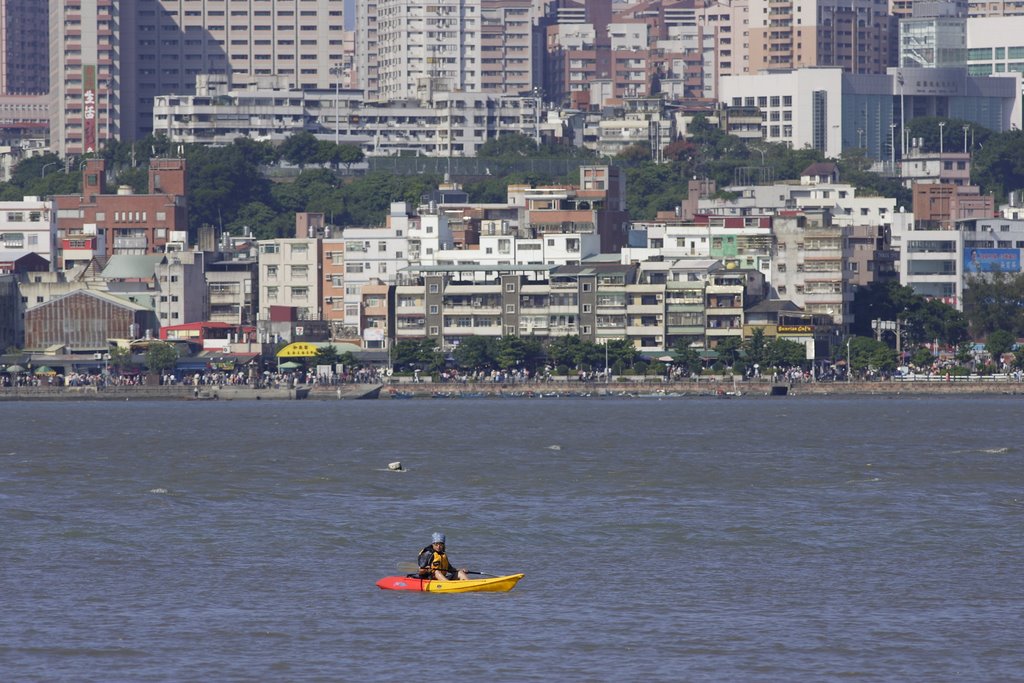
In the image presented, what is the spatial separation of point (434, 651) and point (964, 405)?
8669cm

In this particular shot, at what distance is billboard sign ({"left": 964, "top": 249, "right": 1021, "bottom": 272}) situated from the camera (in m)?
152

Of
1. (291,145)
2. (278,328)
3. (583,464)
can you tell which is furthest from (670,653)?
(291,145)

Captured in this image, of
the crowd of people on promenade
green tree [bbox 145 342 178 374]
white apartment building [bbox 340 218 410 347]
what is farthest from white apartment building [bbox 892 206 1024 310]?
green tree [bbox 145 342 178 374]

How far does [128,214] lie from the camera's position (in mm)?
168500

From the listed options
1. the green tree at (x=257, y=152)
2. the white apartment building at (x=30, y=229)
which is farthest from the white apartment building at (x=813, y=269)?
the green tree at (x=257, y=152)

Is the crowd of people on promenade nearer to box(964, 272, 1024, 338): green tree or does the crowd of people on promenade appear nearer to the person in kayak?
box(964, 272, 1024, 338): green tree

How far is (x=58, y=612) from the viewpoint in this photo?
3838 cm

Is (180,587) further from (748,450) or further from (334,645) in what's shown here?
(748,450)

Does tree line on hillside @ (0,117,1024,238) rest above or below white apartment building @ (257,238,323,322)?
above

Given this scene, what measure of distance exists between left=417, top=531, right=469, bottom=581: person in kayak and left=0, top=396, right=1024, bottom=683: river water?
1.04m

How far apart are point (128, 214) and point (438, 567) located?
130979mm

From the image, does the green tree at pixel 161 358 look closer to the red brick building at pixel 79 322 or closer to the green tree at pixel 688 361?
the red brick building at pixel 79 322

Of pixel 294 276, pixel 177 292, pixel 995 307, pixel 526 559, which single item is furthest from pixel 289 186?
pixel 526 559

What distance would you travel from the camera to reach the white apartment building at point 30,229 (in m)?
161
